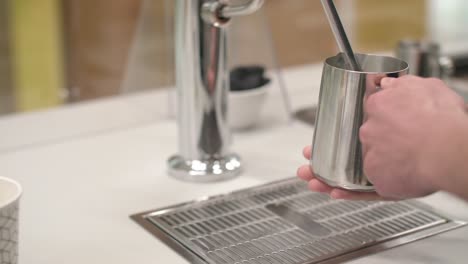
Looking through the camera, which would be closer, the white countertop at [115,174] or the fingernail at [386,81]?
the fingernail at [386,81]

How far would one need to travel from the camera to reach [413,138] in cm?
67

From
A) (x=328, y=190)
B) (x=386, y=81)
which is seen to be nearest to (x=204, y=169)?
(x=328, y=190)

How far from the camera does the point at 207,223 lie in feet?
2.89

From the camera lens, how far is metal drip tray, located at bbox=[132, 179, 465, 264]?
31.5 inches

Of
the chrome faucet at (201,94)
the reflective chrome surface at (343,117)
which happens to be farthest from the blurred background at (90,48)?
the reflective chrome surface at (343,117)

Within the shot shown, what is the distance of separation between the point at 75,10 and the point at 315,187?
0.65 metres

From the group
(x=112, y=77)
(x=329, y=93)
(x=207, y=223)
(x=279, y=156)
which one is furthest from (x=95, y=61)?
(x=329, y=93)

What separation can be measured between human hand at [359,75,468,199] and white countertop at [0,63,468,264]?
0.14 m

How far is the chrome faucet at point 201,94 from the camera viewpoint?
0.98 meters

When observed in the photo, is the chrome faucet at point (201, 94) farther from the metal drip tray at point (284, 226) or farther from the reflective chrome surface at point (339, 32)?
the reflective chrome surface at point (339, 32)

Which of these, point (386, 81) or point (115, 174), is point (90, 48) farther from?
point (386, 81)

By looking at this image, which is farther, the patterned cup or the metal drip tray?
the metal drip tray

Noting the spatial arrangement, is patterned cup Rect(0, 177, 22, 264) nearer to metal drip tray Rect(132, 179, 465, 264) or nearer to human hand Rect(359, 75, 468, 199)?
metal drip tray Rect(132, 179, 465, 264)

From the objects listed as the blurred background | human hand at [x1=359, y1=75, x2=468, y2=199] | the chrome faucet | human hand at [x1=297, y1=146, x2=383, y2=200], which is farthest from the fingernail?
the blurred background
